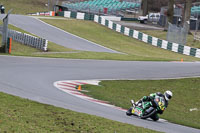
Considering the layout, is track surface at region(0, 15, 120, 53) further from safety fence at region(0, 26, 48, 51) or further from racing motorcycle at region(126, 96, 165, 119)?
racing motorcycle at region(126, 96, 165, 119)

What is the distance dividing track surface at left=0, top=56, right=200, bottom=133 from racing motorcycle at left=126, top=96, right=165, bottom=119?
12.2 inches

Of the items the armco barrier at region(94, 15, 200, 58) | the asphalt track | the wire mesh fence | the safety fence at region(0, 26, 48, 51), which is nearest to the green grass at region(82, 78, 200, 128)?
the asphalt track

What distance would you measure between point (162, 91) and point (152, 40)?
2516 centimetres

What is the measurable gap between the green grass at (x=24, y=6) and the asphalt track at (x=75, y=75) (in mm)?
46652

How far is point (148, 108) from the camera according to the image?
13.2m

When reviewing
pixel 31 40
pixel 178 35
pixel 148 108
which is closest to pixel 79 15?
pixel 178 35

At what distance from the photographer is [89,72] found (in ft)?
76.4

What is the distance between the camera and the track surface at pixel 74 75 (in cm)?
1311

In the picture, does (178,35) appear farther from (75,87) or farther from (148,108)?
(148,108)

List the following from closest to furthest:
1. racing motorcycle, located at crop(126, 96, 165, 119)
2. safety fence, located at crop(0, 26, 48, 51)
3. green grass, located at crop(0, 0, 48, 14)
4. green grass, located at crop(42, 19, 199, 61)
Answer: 1. racing motorcycle, located at crop(126, 96, 165, 119)
2. safety fence, located at crop(0, 26, 48, 51)
3. green grass, located at crop(42, 19, 199, 61)
4. green grass, located at crop(0, 0, 48, 14)

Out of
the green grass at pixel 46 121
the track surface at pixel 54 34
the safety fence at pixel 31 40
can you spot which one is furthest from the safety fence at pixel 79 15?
the green grass at pixel 46 121

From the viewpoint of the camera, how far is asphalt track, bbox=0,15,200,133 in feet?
43.0

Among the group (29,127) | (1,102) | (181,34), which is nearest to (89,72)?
(1,102)

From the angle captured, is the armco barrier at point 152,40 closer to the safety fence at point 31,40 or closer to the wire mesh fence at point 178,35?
the wire mesh fence at point 178,35
